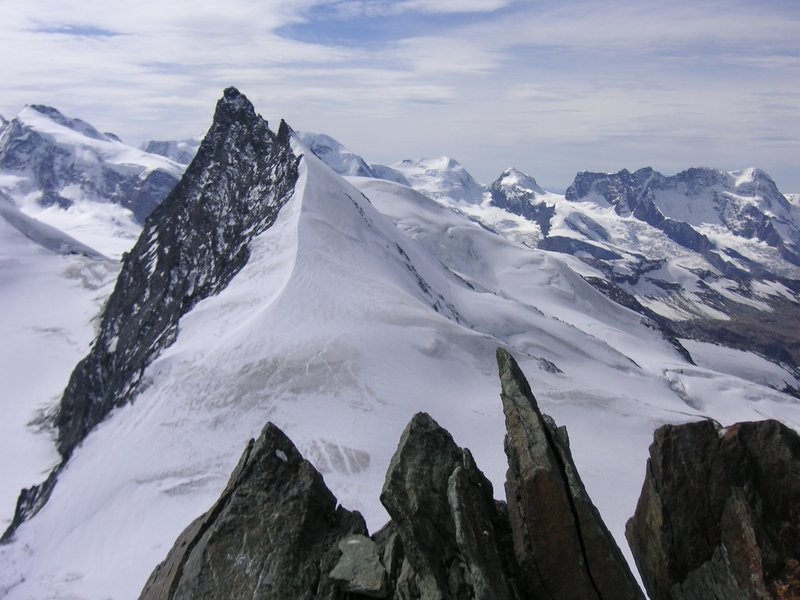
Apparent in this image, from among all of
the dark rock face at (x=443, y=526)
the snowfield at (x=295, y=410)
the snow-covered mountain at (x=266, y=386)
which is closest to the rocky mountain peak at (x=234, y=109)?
the snow-covered mountain at (x=266, y=386)

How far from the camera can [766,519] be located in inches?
534

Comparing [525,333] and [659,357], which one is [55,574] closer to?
[525,333]

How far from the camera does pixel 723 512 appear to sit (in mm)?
13969

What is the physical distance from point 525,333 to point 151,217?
66892mm

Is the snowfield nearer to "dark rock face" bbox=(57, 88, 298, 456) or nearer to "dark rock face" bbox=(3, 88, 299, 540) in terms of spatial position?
"dark rock face" bbox=(3, 88, 299, 540)

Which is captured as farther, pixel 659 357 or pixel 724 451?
pixel 659 357

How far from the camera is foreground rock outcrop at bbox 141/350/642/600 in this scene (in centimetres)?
1380

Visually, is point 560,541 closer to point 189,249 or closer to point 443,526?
point 443,526

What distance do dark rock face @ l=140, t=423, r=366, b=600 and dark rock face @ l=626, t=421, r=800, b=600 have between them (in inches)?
280

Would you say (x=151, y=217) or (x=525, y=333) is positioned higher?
(x=151, y=217)

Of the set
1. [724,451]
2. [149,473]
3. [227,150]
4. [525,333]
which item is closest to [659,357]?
[525,333]

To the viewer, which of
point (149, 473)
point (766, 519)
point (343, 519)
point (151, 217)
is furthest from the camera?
point (151, 217)

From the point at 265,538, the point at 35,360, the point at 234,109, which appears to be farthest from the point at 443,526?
the point at 35,360

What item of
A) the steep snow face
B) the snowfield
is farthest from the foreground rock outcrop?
the steep snow face
